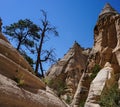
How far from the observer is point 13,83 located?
8109 mm

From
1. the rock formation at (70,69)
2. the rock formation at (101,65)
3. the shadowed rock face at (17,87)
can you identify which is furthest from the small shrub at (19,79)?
the rock formation at (70,69)

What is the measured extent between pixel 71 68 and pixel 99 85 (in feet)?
67.6

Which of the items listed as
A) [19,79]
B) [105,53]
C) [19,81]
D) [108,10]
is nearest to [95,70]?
[105,53]

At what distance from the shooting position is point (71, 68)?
161ft

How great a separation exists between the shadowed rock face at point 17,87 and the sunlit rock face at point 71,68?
1356 inches

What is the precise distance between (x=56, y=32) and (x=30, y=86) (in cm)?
1448

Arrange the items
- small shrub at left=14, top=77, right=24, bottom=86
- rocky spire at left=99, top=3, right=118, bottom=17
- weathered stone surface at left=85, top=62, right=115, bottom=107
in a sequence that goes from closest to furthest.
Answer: small shrub at left=14, top=77, right=24, bottom=86 → weathered stone surface at left=85, top=62, right=115, bottom=107 → rocky spire at left=99, top=3, right=118, bottom=17

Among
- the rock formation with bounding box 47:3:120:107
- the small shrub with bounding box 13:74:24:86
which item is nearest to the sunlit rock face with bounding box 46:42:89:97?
the rock formation with bounding box 47:3:120:107

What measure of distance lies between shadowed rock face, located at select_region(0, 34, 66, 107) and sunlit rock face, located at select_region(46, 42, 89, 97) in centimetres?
3445

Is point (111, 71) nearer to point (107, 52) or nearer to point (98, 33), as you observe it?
point (107, 52)

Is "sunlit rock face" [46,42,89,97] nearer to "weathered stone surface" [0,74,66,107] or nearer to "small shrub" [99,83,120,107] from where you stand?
"small shrub" [99,83,120,107]

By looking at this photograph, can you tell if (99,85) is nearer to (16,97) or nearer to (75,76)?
Answer: (75,76)

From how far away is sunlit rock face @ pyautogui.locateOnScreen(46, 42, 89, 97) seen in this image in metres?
46.3

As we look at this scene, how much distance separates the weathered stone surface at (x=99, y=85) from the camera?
90.3 feet
